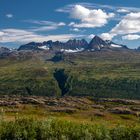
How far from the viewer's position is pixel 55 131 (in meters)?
106

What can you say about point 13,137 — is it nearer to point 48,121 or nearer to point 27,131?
A: point 27,131

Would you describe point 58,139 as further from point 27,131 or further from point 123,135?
point 123,135

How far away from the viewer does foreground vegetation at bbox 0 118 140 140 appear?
10469cm

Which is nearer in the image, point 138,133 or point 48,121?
point 48,121

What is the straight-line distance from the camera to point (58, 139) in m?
106

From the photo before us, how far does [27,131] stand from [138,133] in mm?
31770

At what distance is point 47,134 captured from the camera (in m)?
105

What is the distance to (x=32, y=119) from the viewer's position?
109m

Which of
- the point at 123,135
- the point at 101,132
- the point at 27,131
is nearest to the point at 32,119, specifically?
the point at 27,131

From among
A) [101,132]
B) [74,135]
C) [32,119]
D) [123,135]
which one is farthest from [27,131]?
[123,135]

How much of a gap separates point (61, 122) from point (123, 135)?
18.2 meters

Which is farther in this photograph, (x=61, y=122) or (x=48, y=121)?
(x=61, y=122)

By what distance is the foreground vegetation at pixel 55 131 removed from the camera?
105 meters

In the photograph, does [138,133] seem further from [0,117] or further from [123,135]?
[0,117]
